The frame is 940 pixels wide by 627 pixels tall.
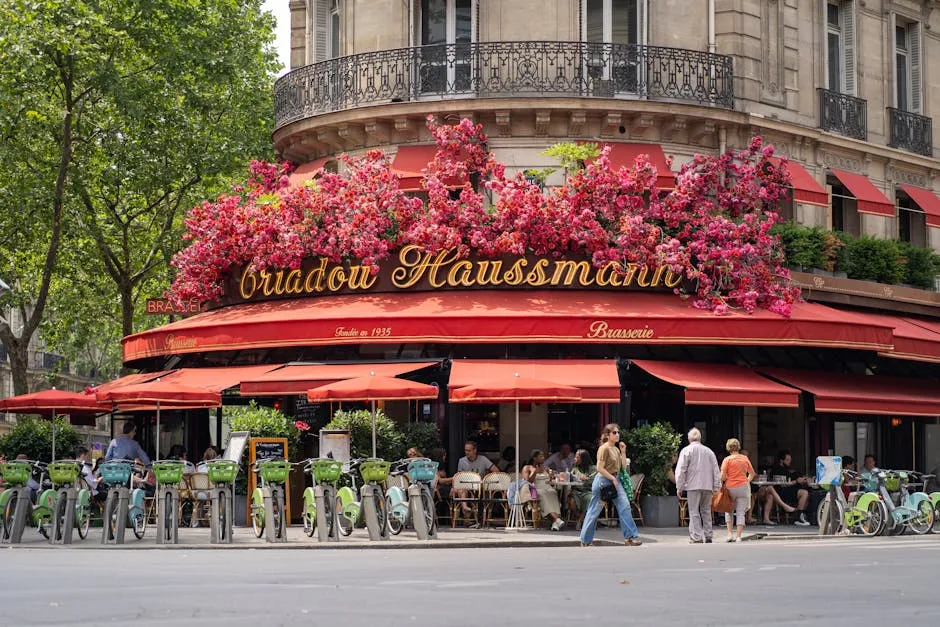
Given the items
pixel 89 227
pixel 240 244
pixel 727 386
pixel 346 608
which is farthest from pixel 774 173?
pixel 346 608

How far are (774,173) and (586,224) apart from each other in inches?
135

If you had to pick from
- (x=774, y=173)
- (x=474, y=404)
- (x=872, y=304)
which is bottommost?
(x=474, y=404)

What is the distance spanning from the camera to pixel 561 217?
25.4m

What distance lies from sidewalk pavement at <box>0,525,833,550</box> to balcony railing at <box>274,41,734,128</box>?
285 inches

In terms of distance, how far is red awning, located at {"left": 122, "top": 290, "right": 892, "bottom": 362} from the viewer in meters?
24.6

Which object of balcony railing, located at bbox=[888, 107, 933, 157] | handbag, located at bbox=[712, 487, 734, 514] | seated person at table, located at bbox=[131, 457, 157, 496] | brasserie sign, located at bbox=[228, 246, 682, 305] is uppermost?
balcony railing, located at bbox=[888, 107, 933, 157]

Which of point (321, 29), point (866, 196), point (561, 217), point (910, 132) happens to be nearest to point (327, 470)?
point (561, 217)

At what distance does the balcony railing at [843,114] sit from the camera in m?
29.3

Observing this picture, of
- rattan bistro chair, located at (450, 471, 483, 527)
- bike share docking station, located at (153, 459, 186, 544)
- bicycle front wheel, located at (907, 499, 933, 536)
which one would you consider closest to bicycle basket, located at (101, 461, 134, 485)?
bike share docking station, located at (153, 459, 186, 544)

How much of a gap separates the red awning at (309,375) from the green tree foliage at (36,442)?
4.10m

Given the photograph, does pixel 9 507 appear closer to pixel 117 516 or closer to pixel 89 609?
pixel 117 516

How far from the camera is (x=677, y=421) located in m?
26.5

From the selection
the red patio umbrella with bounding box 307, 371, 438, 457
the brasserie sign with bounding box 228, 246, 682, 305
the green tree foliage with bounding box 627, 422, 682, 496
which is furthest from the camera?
the brasserie sign with bounding box 228, 246, 682, 305

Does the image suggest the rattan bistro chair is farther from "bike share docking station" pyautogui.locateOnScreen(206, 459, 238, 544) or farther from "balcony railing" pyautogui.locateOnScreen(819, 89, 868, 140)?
"balcony railing" pyautogui.locateOnScreen(819, 89, 868, 140)
